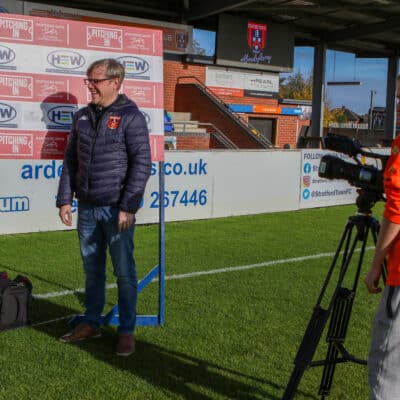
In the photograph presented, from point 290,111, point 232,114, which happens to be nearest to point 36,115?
point 232,114

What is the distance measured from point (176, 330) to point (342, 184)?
10.3 m

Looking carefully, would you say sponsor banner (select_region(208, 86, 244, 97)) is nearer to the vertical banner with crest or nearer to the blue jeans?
the vertical banner with crest

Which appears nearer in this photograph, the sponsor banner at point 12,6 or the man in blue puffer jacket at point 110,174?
the man in blue puffer jacket at point 110,174

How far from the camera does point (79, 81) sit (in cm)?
521

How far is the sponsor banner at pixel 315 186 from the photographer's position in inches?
548

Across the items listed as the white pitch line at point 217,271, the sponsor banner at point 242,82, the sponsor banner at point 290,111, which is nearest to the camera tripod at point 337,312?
the white pitch line at point 217,271

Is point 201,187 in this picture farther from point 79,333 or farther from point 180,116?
point 180,116

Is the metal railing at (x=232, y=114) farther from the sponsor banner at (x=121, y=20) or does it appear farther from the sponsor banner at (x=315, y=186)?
the sponsor banner at (x=315, y=186)

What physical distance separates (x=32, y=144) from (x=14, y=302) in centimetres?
131

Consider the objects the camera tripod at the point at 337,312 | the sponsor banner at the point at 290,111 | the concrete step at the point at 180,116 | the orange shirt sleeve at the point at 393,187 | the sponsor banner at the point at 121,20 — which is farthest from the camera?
the sponsor banner at the point at 290,111

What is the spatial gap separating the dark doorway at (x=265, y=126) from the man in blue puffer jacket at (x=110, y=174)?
80.6 feet

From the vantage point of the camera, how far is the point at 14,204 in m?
9.81

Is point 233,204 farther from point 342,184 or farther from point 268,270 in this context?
point 268,270

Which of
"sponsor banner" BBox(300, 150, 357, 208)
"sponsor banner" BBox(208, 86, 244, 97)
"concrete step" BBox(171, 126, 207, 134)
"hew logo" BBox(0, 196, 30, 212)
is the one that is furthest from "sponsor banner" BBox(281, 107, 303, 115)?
"hew logo" BBox(0, 196, 30, 212)
